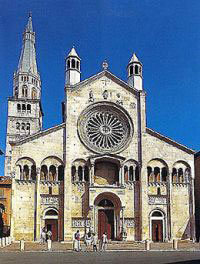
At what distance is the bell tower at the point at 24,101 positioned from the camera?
247ft

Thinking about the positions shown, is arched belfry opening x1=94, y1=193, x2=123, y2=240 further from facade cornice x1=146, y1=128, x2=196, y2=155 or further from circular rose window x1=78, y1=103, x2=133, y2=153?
facade cornice x1=146, y1=128, x2=196, y2=155

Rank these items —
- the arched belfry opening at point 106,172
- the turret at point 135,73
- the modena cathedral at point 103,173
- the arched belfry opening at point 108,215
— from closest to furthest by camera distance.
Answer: the modena cathedral at point 103,173
the arched belfry opening at point 108,215
the arched belfry opening at point 106,172
the turret at point 135,73

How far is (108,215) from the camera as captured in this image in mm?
44594

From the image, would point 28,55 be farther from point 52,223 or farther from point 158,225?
point 158,225

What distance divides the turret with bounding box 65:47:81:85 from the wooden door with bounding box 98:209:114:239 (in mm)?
15761

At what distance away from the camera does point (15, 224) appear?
137 feet

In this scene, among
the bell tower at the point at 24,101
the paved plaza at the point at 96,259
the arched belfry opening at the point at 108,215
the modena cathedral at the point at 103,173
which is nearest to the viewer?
the paved plaza at the point at 96,259

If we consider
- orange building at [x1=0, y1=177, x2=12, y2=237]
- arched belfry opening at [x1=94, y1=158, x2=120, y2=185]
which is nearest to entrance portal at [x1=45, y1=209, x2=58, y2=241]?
arched belfry opening at [x1=94, y1=158, x2=120, y2=185]

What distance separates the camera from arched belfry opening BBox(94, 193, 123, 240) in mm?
43750

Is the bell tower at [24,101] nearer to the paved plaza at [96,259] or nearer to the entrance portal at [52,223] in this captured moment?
the entrance portal at [52,223]

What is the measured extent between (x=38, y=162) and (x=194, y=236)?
19000mm

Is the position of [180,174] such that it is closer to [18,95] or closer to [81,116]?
[81,116]

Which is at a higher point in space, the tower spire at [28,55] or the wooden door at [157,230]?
the tower spire at [28,55]

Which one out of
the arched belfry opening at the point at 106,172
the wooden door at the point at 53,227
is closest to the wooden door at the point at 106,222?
the arched belfry opening at the point at 106,172
